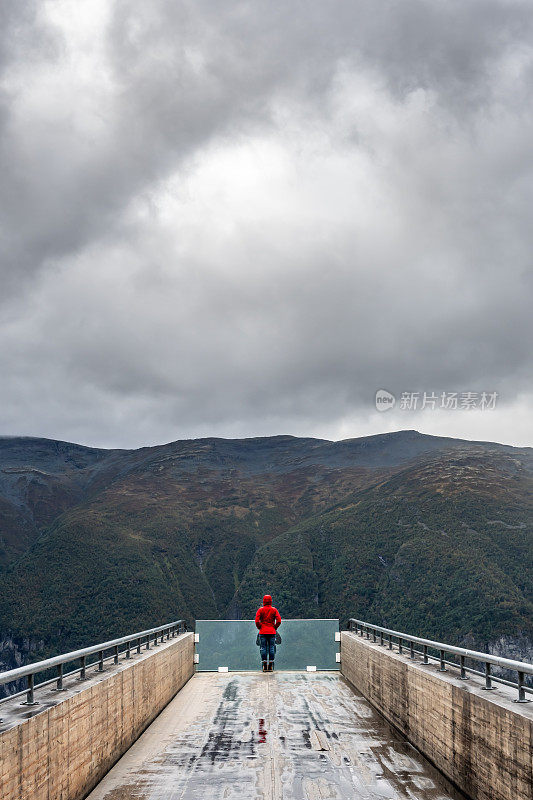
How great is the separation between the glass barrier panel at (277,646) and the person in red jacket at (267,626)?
0.93 metres

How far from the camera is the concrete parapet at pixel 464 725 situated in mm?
5973

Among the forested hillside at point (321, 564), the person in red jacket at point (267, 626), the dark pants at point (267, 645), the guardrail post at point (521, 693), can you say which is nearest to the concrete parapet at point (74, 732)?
the guardrail post at point (521, 693)

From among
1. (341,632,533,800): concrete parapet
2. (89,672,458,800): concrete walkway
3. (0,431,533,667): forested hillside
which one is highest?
(341,632,533,800): concrete parapet

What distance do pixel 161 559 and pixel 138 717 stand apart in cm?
14931

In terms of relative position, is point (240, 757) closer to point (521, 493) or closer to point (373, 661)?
point (373, 661)

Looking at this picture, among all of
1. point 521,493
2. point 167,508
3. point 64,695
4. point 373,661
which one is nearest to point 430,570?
point 521,493

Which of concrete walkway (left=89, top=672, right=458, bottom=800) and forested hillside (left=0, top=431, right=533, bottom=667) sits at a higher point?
concrete walkway (left=89, top=672, right=458, bottom=800)

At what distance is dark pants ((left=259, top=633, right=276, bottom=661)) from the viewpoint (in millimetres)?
17031

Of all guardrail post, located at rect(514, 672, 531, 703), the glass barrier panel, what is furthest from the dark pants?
guardrail post, located at rect(514, 672, 531, 703)

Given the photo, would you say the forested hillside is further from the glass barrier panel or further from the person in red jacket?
the person in red jacket

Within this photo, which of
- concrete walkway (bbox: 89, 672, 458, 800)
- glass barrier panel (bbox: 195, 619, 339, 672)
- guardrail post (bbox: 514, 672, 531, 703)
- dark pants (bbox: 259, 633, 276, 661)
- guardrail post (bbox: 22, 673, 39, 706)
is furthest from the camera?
glass barrier panel (bbox: 195, 619, 339, 672)

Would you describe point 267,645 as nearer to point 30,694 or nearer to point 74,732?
point 74,732

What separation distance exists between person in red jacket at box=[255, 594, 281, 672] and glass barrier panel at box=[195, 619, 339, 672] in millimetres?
932

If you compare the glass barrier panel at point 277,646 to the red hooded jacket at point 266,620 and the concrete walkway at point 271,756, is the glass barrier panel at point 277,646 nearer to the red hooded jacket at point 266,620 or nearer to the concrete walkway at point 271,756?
the red hooded jacket at point 266,620
